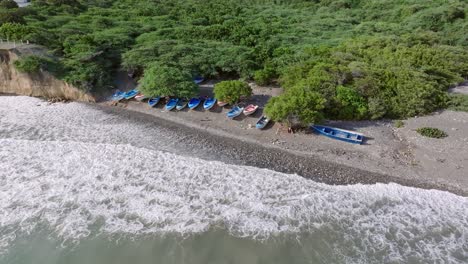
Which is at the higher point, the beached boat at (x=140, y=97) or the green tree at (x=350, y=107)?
the beached boat at (x=140, y=97)

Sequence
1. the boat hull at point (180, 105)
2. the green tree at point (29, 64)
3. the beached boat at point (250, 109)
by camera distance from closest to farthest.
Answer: the beached boat at point (250, 109) → the boat hull at point (180, 105) → the green tree at point (29, 64)

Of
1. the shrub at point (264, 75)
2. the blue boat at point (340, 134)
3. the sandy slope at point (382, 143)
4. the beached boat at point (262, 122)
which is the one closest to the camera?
the sandy slope at point (382, 143)

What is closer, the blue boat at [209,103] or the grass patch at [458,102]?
the blue boat at [209,103]

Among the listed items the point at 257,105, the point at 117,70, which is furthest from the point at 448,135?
Result: the point at 117,70

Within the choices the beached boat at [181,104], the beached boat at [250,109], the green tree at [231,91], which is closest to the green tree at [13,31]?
the beached boat at [181,104]

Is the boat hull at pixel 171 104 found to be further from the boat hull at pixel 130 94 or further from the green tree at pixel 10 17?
the green tree at pixel 10 17

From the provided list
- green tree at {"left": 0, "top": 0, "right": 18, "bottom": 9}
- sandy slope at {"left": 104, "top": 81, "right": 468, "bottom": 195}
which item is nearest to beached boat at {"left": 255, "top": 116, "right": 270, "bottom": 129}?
sandy slope at {"left": 104, "top": 81, "right": 468, "bottom": 195}

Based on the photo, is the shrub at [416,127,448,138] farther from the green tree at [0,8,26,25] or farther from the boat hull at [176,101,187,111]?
the green tree at [0,8,26,25]

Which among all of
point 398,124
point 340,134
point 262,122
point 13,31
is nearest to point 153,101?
point 262,122

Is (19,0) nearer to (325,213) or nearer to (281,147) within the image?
(281,147)
